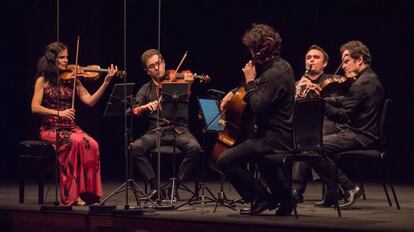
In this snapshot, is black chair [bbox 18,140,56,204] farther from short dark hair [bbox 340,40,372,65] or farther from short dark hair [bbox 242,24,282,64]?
short dark hair [bbox 340,40,372,65]

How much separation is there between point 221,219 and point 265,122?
2.41 ft

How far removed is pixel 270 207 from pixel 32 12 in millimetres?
4667

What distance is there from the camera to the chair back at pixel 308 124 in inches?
206

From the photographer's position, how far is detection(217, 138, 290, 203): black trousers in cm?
524

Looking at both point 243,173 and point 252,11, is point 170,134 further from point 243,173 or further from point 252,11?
point 252,11

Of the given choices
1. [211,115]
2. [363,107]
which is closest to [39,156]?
[211,115]

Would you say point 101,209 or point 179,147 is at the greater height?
point 179,147

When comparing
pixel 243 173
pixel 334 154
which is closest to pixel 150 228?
pixel 243 173

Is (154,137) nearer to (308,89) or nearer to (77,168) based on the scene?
(77,168)

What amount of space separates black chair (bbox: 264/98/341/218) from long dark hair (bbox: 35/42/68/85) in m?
2.05

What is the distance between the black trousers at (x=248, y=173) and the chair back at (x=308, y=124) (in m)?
0.19

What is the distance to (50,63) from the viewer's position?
250 inches

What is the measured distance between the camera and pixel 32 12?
8.96 metres

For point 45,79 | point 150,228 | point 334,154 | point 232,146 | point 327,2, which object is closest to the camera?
point 150,228
